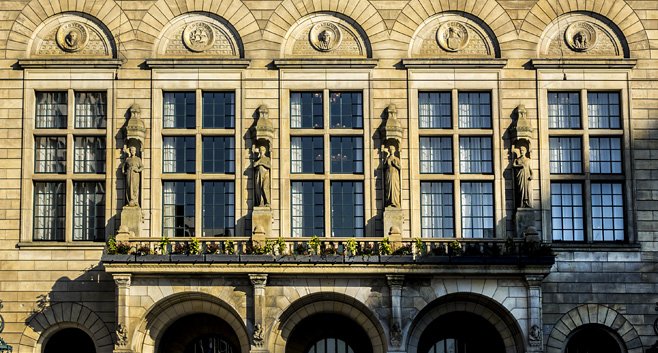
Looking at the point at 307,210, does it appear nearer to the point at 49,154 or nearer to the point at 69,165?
the point at 69,165

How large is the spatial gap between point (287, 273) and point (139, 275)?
5.20m

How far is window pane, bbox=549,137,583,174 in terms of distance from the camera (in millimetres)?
43281

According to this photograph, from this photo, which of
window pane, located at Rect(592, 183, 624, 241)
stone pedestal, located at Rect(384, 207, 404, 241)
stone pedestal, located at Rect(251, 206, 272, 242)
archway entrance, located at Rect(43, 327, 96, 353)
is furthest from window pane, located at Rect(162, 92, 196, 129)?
window pane, located at Rect(592, 183, 624, 241)

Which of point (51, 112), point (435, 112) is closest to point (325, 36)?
point (435, 112)

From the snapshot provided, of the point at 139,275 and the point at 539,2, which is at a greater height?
the point at 539,2

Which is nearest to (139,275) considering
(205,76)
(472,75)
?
(205,76)

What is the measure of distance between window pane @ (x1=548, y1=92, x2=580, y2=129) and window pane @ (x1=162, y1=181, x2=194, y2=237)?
1396 centimetres

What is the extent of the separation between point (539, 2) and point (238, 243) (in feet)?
48.9

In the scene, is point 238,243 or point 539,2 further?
point 539,2

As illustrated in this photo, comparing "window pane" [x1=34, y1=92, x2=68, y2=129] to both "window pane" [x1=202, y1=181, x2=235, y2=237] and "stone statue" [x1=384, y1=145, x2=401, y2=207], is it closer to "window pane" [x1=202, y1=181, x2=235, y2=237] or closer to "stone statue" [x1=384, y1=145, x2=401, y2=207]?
"window pane" [x1=202, y1=181, x2=235, y2=237]

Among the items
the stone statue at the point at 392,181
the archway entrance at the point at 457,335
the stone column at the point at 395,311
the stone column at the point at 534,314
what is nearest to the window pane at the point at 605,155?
the stone column at the point at 534,314

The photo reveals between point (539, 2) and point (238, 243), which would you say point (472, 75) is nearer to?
point (539, 2)

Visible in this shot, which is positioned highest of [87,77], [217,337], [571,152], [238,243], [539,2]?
[539,2]

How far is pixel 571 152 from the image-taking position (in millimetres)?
43406
